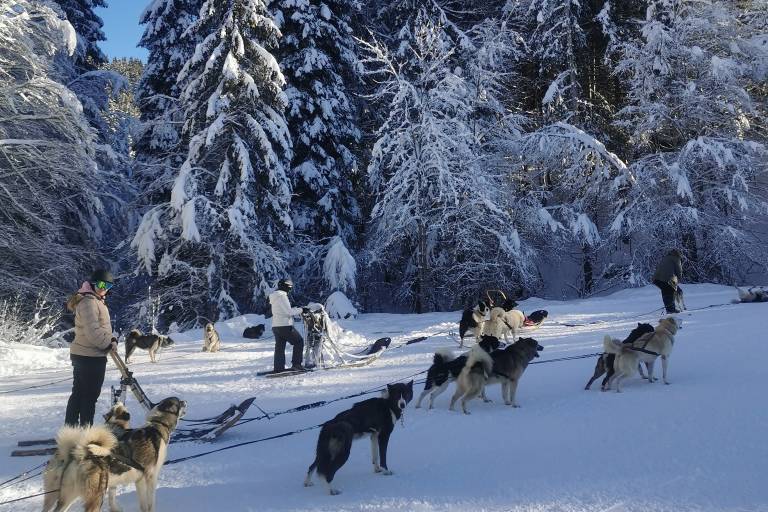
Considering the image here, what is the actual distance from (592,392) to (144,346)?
30.6 feet

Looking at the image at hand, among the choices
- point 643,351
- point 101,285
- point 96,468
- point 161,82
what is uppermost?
point 161,82

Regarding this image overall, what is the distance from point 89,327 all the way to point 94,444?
2.36 m

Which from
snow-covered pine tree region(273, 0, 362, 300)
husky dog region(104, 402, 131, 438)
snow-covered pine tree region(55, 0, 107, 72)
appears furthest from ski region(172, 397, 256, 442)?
snow-covered pine tree region(55, 0, 107, 72)

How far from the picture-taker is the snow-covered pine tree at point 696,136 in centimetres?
2212

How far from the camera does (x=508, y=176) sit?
80.8ft

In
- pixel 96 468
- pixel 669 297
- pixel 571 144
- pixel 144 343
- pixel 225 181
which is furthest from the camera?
pixel 571 144

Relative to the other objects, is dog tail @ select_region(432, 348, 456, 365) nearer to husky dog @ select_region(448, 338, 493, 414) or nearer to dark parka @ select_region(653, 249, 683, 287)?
husky dog @ select_region(448, 338, 493, 414)

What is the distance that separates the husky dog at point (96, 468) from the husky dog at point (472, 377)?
3.77 meters

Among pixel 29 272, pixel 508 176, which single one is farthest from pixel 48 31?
pixel 508 176

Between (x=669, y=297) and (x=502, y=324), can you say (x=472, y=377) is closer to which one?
(x=502, y=324)

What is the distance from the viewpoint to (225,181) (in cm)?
1914

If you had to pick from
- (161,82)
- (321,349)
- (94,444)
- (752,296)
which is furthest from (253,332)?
(161,82)

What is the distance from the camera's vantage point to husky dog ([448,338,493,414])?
23.7ft

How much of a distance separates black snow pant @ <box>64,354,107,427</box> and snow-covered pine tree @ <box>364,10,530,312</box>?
16140 millimetres
